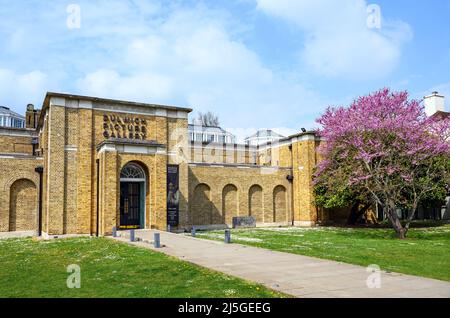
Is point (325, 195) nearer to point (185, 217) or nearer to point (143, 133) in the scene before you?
point (185, 217)

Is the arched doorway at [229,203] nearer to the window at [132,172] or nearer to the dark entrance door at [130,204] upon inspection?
the dark entrance door at [130,204]

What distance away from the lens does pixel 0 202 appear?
2452 cm

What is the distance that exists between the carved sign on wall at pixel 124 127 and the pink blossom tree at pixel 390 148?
449 inches

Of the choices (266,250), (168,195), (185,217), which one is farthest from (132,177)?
(266,250)

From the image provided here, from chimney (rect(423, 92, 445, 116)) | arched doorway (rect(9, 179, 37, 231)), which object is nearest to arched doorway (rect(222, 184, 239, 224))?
arched doorway (rect(9, 179, 37, 231))

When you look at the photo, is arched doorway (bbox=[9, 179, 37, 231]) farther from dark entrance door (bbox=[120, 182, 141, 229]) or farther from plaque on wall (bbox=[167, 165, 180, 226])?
plaque on wall (bbox=[167, 165, 180, 226])

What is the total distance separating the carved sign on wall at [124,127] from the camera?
25281 millimetres

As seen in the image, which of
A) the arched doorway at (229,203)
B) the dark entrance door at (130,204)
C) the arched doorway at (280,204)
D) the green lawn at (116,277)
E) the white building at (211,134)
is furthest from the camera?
the white building at (211,134)

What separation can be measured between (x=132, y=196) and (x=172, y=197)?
233 centimetres

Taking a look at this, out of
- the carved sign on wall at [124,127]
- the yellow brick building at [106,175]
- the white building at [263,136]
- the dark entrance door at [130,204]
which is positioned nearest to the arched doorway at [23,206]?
the yellow brick building at [106,175]

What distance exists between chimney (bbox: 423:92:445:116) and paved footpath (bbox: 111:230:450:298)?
34139 millimetres

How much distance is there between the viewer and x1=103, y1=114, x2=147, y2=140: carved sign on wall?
82.9ft
